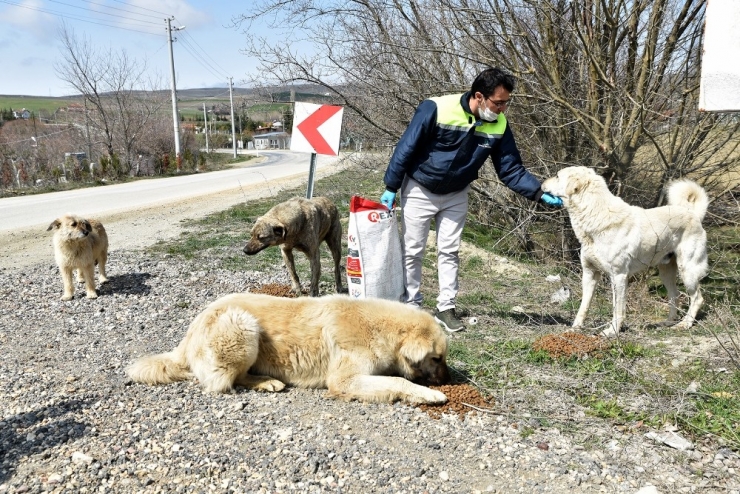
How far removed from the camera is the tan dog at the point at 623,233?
589cm

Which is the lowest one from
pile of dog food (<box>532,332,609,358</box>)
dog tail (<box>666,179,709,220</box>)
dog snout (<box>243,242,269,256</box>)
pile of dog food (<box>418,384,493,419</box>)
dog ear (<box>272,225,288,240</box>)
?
pile of dog food (<box>418,384,493,419</box>)

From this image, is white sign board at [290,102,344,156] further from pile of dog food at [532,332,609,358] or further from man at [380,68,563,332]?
pile of dog food at [532,332,609,358]

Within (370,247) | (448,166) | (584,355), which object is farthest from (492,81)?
(584,355)

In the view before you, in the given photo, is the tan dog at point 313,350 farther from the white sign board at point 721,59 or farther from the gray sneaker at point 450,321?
the white sign board at point 721,59

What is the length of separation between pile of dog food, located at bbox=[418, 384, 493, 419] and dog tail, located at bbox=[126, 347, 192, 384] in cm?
191

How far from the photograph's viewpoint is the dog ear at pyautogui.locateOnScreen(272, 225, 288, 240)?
697 cm

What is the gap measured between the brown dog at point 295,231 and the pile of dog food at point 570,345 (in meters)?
3.14

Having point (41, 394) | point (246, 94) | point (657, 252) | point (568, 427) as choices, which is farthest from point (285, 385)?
point (246, 94)

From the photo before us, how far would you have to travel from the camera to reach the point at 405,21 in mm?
10266

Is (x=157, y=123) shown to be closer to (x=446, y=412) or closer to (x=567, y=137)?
(x=567, y=137)

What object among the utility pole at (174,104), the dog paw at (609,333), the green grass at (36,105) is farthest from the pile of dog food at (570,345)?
the green grass at (36,105)

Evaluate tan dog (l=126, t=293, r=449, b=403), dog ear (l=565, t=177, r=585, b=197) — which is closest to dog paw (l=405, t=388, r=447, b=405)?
tan dog (l=126, t=293, r=449, b=403)

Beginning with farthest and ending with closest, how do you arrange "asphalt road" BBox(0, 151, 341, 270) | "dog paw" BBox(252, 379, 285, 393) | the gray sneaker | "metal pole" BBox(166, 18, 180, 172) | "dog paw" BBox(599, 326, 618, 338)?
"metal pole" BBox(166, 18, 180, 172)
"asphalt road" BBox(0, 151, 341, 270)
the gray sneaker
"dog paw" BBox(599, 326, 618, 338)
"dog paw" BBox(252, 379, 285, 393)

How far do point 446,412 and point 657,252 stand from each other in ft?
11.8
